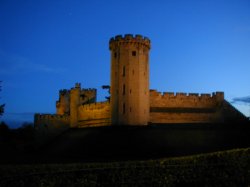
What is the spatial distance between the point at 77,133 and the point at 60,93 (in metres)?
16.9

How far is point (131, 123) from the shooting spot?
55.4 metres

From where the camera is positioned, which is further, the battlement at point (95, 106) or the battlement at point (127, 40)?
the battlement at point (95, 106)

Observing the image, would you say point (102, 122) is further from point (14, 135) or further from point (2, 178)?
point (2, 178)

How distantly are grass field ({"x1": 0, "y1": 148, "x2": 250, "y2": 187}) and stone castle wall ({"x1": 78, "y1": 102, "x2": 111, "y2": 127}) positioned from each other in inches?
1611

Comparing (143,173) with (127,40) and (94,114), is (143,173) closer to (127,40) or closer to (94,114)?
(127,40)

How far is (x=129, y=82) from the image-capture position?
5603 cm

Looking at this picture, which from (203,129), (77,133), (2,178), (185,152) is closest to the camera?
(2,178)

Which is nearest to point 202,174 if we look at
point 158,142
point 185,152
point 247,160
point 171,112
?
point 247,160

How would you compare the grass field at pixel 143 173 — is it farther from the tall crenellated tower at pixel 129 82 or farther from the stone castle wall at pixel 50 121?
the stone castle wall at pixel 50 121

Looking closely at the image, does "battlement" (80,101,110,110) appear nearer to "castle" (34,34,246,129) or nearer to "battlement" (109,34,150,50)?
"castle" (34,34,246,129)

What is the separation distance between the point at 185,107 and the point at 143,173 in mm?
45878

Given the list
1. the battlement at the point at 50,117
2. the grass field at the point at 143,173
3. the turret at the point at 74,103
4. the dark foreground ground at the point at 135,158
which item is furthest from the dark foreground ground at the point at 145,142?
the grass field at the point at 143,173

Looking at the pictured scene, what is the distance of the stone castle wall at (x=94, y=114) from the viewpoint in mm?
61000

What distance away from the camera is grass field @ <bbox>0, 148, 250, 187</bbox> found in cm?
1653
